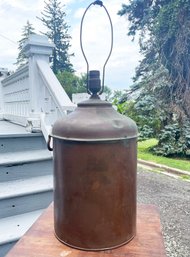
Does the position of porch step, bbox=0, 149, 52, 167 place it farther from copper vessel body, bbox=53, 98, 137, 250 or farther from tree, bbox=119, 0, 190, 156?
tree, bbox=119, 0, 190, 156

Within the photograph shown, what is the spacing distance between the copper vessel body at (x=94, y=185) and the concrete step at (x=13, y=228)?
0.69 m

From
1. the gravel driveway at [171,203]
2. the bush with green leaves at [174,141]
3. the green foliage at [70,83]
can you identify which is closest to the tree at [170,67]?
the bush with green leaves at [174,141]

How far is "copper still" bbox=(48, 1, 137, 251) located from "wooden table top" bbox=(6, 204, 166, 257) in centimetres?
3

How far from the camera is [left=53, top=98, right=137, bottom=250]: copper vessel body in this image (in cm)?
80

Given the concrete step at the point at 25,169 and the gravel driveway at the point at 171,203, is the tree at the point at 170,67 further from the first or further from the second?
the concrete step at the point at 25,169

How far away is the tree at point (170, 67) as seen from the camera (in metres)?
6.48

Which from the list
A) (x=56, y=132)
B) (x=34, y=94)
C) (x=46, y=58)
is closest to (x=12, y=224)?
(x=56, y=132)

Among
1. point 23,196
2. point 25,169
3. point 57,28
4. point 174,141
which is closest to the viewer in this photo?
point 23,196

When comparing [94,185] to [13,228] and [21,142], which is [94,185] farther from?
[21,142]

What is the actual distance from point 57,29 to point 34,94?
781 inches

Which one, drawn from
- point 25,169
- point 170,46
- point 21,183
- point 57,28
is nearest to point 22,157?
point 25,169

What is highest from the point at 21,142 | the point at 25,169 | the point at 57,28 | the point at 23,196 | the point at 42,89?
the point at 57,28

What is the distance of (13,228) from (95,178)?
0.96 meters

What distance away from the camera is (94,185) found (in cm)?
80
